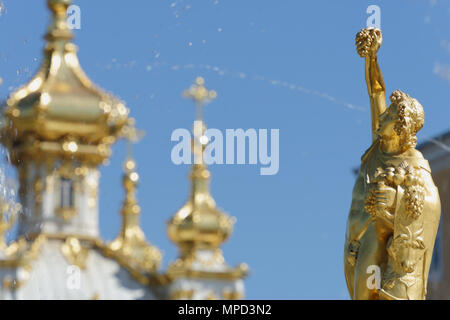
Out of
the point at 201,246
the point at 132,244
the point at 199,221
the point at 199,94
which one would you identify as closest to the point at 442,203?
the point at 199,94

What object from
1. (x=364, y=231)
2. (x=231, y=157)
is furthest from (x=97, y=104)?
(x=364, y=231)

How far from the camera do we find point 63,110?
44.6 metres

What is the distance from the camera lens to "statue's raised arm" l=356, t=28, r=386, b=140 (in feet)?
32.4

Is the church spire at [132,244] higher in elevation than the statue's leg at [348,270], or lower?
higher

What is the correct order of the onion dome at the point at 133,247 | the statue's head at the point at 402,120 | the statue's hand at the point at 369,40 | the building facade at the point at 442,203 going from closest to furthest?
the statue's head at the point at 402,120
the statue's hand at the point at 369,40
the building facade at the point at 442,203
the onion dome at the point at 133,247

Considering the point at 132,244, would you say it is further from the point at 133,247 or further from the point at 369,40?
the point at 369,40

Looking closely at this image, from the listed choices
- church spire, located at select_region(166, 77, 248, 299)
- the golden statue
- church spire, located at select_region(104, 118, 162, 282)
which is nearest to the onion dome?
church spire, located at select_region(104, 118, 162, 282)

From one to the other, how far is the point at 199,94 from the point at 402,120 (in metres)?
23.1

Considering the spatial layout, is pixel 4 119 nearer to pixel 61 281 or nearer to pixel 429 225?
pixel 61 281

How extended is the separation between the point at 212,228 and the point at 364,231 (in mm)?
35614

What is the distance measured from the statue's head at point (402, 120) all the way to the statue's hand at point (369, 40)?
34cm

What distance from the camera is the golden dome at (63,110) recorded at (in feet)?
143

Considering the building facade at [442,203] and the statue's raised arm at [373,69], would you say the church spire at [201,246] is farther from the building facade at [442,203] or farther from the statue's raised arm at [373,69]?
the statue's raised arm at [373,69]

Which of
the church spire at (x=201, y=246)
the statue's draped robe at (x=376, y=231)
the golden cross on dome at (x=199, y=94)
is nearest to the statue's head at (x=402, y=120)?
the statue's draped robe at (x=376, y=231)
